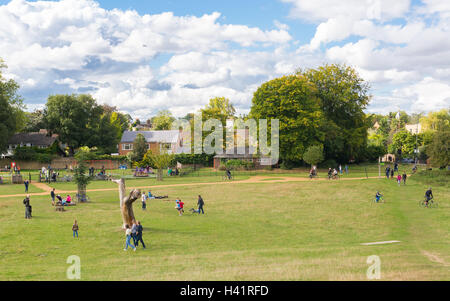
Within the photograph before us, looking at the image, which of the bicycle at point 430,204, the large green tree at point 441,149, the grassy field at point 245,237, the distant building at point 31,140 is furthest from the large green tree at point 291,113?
the distant building at point 31,140

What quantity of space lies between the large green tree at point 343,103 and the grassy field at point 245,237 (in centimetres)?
2822

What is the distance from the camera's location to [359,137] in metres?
68.7

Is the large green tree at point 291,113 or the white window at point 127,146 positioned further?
the white window at point 127,146

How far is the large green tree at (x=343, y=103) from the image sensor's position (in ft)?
224

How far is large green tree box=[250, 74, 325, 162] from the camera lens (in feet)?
200

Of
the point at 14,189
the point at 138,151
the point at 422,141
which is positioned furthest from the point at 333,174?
the point at 422,141

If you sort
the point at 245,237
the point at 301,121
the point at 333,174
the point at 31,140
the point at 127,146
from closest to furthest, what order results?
the point at 245,237 < the point at 333,174 < the point at 301,121 < the point at 31,140 < the point at 127,146

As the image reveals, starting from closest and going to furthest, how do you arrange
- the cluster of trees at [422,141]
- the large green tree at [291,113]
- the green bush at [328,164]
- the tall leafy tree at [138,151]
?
the cluster of trees at [422,141], the large green tree at [291,113], the green bush at [328,164], the tall leafy tree at [138,151]

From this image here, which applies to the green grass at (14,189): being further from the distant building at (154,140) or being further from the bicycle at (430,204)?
the distant building at (154,140)

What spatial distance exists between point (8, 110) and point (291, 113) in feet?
163

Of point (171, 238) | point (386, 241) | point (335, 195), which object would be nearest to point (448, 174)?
point (335, 195)

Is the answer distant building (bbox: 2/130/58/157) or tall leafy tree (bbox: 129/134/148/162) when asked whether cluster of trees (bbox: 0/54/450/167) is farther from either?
distant building (bbox: 2/130/58/157)

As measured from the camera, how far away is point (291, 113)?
6231 cm

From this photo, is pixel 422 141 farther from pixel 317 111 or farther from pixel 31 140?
pixel 31 140
